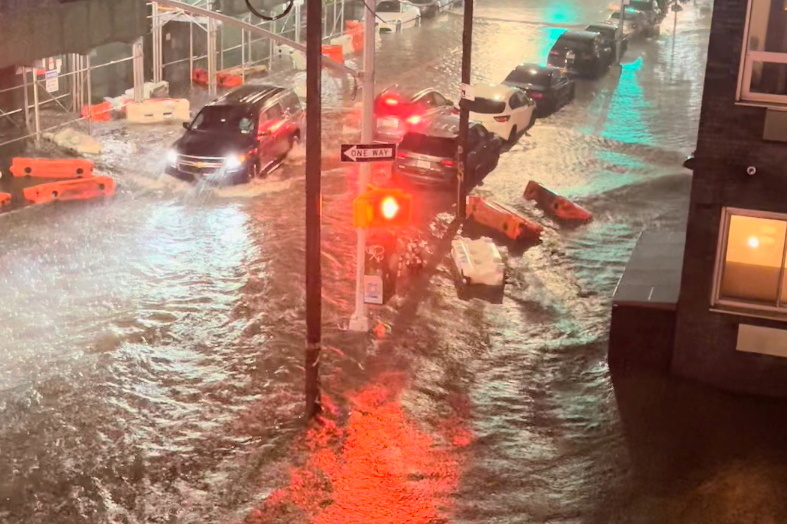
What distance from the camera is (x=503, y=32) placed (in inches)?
1900

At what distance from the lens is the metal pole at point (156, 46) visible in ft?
103

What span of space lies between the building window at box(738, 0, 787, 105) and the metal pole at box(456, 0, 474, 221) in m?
8.69

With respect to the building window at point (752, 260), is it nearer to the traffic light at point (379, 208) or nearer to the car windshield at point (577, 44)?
the traffic light at point (379, 208)

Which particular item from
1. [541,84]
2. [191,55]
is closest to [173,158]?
[191,55]

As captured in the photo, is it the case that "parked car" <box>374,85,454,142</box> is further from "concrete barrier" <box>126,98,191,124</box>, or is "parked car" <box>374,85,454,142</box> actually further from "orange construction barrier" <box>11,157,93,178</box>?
"orange construction barrier" <box>11,157,93,178</box>

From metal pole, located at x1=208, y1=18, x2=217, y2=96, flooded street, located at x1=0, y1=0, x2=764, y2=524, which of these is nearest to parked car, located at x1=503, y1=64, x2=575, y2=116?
flooded street, located at x1=0, y1=0, x2=764, y2=524

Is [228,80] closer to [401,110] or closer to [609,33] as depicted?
[401,110]

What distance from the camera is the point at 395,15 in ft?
157

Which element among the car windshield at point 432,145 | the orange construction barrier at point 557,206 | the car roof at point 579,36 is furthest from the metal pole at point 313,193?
the car roof at point 579,36

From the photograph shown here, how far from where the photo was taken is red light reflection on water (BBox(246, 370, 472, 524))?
1173cm

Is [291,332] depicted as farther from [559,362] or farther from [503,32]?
[503,32]

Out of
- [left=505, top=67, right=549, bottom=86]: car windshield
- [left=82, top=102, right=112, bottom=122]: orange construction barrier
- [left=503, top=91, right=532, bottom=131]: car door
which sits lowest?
[left=82, top=102, right=112, bottom=122]: orange construction barrier

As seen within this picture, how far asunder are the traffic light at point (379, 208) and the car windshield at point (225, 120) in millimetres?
11304

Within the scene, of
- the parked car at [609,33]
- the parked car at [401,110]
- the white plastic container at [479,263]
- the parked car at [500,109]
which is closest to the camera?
the white plastic container at [479,263]
